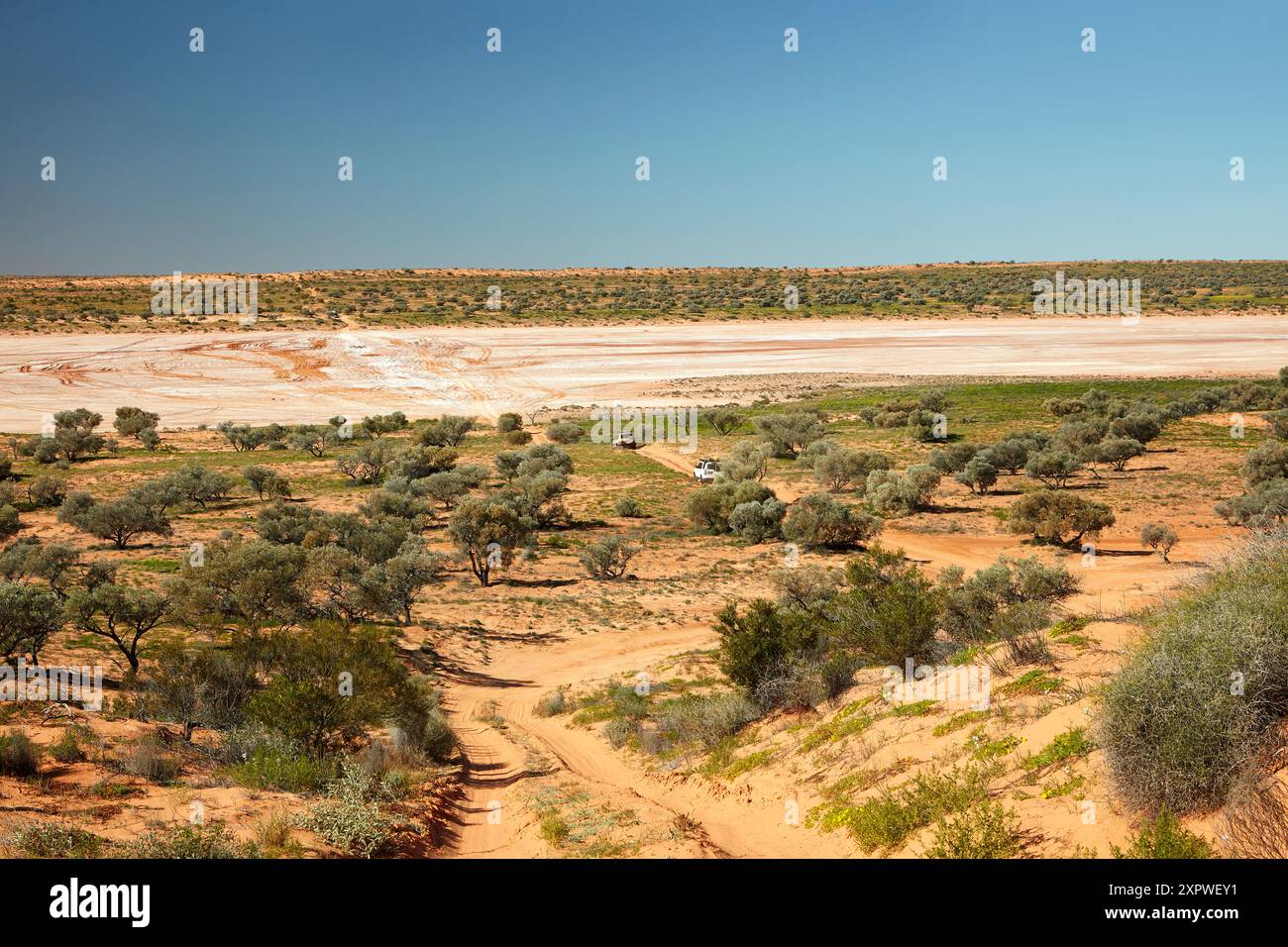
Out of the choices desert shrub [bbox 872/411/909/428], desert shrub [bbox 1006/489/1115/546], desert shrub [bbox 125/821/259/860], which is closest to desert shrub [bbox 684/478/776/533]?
desert shrub [bbox 1006/489/1115/546]

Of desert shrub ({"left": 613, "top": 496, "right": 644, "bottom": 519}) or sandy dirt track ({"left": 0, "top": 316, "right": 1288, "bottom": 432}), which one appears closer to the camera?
desert shrub ({"left": 613, "top": 496, "right": 644, "bottom": 519})

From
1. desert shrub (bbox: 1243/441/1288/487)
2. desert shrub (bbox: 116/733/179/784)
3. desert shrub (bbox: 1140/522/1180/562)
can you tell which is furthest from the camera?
desert shrub (bbox: 1243/441/1288/487)

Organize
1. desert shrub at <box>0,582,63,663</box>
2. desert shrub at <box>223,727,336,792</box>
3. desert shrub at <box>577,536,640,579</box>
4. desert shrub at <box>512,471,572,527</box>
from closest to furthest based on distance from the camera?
desert shrub at <box>223,727,336,792</box>
desert shrub at <box>0,582,63,663</box>
desert shrub at <box>577,536,640,579</box>
desert shrub at <box>512,471,572,527</box>

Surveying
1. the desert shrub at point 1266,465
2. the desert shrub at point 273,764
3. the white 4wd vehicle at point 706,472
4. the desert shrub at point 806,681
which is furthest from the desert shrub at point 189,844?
the desert shrub at point 1266,465

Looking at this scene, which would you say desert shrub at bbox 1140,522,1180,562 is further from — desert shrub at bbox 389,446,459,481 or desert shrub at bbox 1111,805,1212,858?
desert shrub at bbox 389,446,459,481

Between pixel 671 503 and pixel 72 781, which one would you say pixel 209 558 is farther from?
pixel 671 503

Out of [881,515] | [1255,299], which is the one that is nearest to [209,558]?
[881,515]
